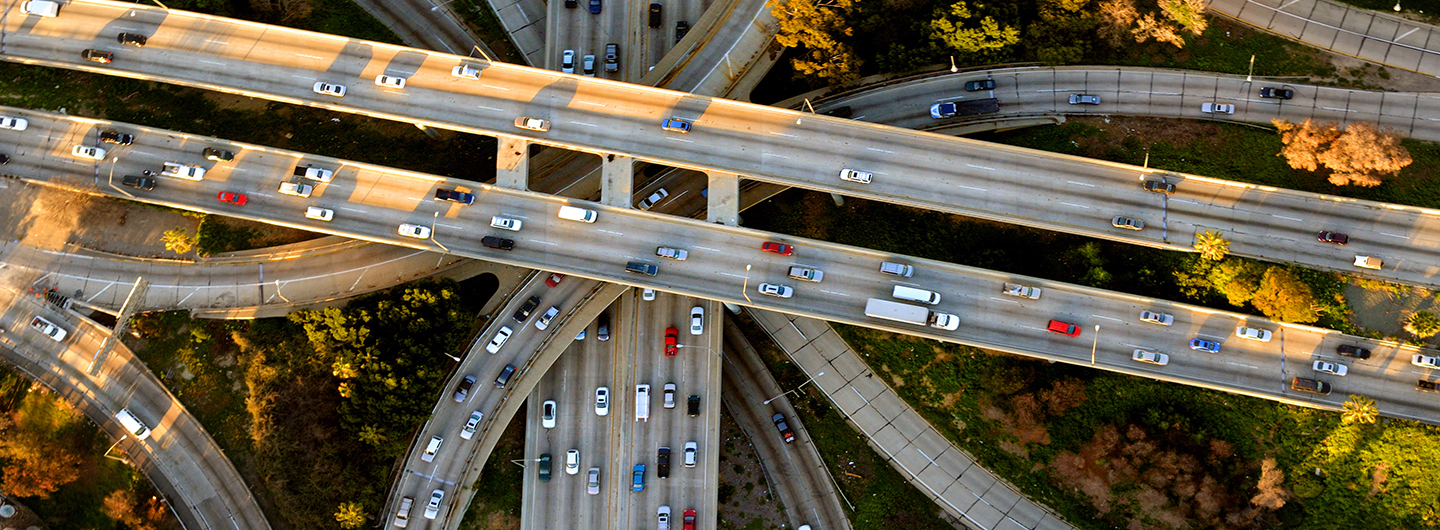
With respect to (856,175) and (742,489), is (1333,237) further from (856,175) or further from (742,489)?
(742,489)

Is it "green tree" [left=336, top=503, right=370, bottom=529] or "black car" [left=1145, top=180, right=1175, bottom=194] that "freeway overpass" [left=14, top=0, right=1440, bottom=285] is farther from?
"green tree" [left=336, top=503, right=370, bottom=529]

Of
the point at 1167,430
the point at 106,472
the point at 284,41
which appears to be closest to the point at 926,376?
the point at 1167,430

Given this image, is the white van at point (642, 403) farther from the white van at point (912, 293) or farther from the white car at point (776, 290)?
the white van at point (912, 293)

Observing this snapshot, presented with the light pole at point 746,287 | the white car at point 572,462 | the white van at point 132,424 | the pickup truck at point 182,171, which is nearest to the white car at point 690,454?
the white car at point 572,462

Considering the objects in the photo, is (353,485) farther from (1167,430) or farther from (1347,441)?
(1347,441)

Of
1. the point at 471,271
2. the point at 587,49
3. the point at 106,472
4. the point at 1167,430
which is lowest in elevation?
the point at 106,472

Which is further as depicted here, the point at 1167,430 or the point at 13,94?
the point at 13,94
